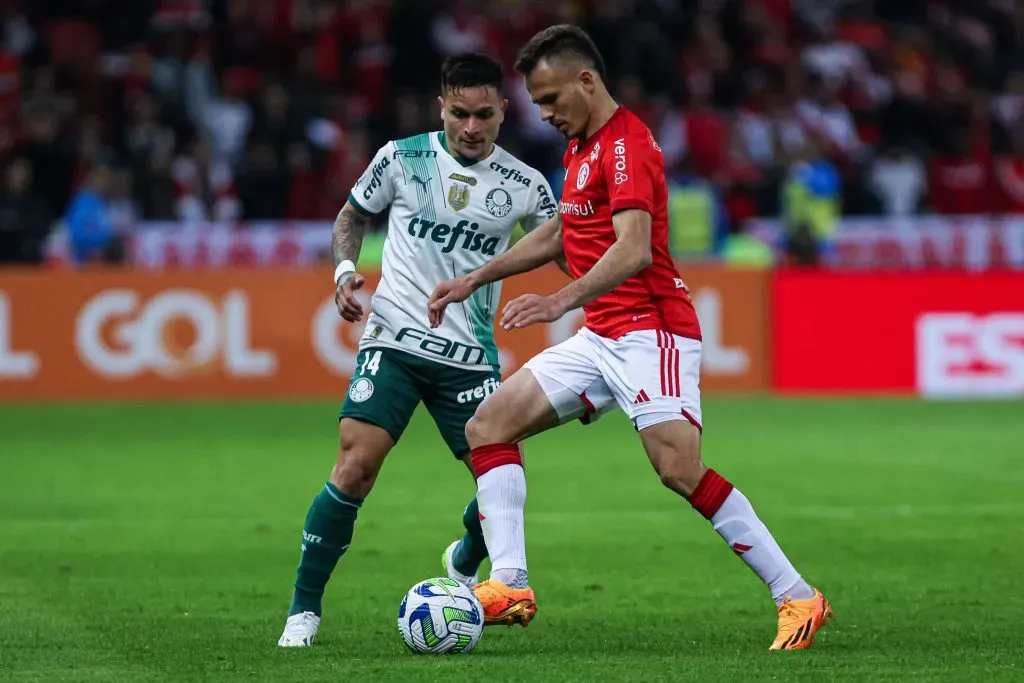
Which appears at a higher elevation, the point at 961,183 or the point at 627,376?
the point at 961,183

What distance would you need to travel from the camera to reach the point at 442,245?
6.52m

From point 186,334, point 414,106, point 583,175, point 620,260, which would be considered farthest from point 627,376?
point 414,106

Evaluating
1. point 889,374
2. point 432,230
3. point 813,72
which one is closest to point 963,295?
point 889,374

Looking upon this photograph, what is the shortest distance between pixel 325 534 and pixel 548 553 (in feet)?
7.44

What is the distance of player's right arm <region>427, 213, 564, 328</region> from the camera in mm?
5852

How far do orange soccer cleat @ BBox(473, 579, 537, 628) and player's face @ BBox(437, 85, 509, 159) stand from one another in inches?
65.6

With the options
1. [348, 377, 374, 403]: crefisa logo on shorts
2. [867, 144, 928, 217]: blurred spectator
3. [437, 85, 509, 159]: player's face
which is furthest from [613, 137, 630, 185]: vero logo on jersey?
[867, 144, 928, 217]: blurred spectator

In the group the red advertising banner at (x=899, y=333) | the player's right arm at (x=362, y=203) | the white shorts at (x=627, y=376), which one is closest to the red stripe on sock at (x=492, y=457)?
the white shorts at (x=627, y=376)

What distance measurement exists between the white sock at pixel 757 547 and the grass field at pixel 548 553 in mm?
221

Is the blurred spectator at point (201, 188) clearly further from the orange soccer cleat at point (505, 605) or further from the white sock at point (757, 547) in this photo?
the white sock at point (757, 547)

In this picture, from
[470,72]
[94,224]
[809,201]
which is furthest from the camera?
[809,201]

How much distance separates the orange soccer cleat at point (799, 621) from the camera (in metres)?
5.64

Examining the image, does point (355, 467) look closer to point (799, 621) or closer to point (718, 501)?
point (718, 501)

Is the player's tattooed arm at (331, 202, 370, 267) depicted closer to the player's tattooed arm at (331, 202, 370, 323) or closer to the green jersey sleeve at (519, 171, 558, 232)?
the player's tattooed arm at (331, 202, 370, 323)
